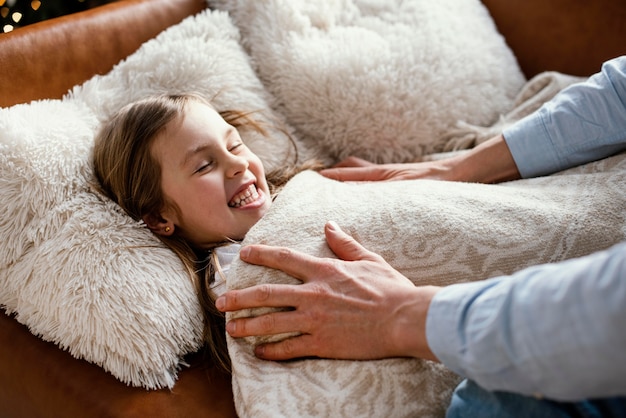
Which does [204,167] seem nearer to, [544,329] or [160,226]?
[160,226]

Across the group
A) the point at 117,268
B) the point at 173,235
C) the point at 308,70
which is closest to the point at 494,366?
the point at 117,268

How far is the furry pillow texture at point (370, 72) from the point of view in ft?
4.23

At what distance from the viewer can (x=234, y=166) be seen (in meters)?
1.09

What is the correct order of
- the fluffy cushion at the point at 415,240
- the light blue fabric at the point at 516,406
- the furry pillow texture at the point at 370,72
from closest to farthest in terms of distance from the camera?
the light blue fabric at the point at 516,406, the fluffy cushion at the point at 415,240, the furry pillow texture at the point at 370,72

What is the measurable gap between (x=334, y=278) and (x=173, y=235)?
1.44 ft

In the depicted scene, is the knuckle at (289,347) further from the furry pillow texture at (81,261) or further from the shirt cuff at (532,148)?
the shirt cuff at (532,148)

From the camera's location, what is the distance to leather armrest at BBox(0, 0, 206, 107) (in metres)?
1.13

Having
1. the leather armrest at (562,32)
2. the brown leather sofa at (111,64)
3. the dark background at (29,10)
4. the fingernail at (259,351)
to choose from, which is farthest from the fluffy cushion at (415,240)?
the dark background at (29,10)

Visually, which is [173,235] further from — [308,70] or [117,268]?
[308,70]

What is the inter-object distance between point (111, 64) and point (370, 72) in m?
0.56

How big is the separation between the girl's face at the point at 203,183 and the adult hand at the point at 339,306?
0.76 ft

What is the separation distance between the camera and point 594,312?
535 mm

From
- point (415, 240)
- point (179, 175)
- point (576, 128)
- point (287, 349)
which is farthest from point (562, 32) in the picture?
point (287, 349)

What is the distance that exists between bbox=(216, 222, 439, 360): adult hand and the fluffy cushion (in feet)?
0.07
